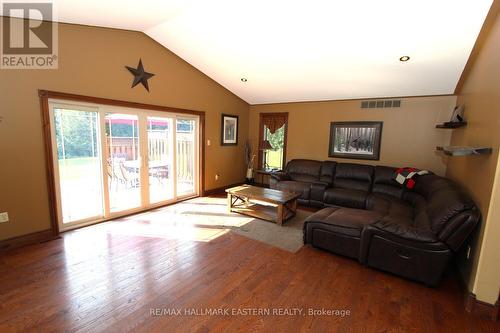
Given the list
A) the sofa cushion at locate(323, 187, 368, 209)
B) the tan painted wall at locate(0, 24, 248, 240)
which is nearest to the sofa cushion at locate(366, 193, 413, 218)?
the sofa cushion at locate(323, 187, 368, 209)

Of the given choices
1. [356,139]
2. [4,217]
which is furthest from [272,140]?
[4,217]

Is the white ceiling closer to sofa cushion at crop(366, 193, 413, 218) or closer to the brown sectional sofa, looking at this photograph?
the brown sectional sofa

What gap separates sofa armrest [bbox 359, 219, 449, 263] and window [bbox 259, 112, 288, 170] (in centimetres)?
364

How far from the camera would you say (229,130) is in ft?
19.7

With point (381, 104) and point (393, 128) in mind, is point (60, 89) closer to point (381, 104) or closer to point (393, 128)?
point (381, 104)

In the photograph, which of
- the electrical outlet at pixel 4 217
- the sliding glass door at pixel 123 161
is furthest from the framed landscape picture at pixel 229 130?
the electrical outlet at pixel 4 217

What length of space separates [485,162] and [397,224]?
3.23 feet

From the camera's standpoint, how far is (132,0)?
2695 mm

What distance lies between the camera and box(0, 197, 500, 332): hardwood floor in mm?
Result: 1893

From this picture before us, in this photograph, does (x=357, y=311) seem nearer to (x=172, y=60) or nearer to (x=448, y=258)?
(x=448, y=258)

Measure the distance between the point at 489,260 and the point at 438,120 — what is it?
3.14m

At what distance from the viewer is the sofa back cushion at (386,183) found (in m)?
4.33

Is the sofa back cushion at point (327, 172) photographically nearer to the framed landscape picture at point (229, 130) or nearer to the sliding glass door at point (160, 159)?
the framed landscape picture at point (229, 130)

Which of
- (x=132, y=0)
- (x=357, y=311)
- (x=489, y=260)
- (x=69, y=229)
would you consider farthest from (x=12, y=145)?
(x=489, y=260)
